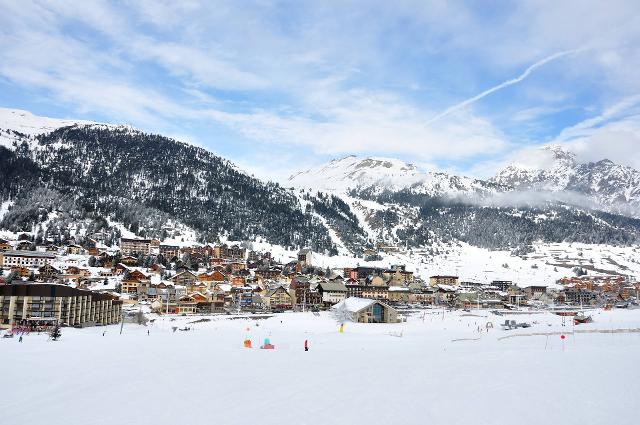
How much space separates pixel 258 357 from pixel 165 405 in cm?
1534

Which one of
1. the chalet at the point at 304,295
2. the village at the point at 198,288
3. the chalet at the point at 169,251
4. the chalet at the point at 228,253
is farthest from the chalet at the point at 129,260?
the chalet at the point at 304,295

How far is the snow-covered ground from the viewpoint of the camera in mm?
18109

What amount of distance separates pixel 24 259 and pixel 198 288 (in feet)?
150

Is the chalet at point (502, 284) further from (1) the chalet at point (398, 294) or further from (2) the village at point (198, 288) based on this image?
(1) the chalet at point (398, 294)

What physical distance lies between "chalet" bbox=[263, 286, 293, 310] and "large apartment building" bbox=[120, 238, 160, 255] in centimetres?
5807

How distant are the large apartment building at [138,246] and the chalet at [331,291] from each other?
208 feet

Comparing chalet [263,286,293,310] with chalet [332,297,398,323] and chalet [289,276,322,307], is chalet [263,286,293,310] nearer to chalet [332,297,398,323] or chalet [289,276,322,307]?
chalet [289,276,322,307]

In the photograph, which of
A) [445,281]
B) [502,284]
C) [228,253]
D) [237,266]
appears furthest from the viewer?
[445,281]

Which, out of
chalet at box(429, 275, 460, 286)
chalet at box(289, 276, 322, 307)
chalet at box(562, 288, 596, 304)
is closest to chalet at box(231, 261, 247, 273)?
chalet at box(289, 276, 322, 307)

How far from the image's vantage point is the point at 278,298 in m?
121

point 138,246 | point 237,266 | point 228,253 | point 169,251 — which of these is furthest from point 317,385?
point 228,253

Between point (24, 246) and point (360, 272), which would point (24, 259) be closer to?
point (24, 246)

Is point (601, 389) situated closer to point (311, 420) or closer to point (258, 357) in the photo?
point (311, 420)

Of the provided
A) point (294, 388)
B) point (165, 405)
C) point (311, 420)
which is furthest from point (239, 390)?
point (311, 420)
